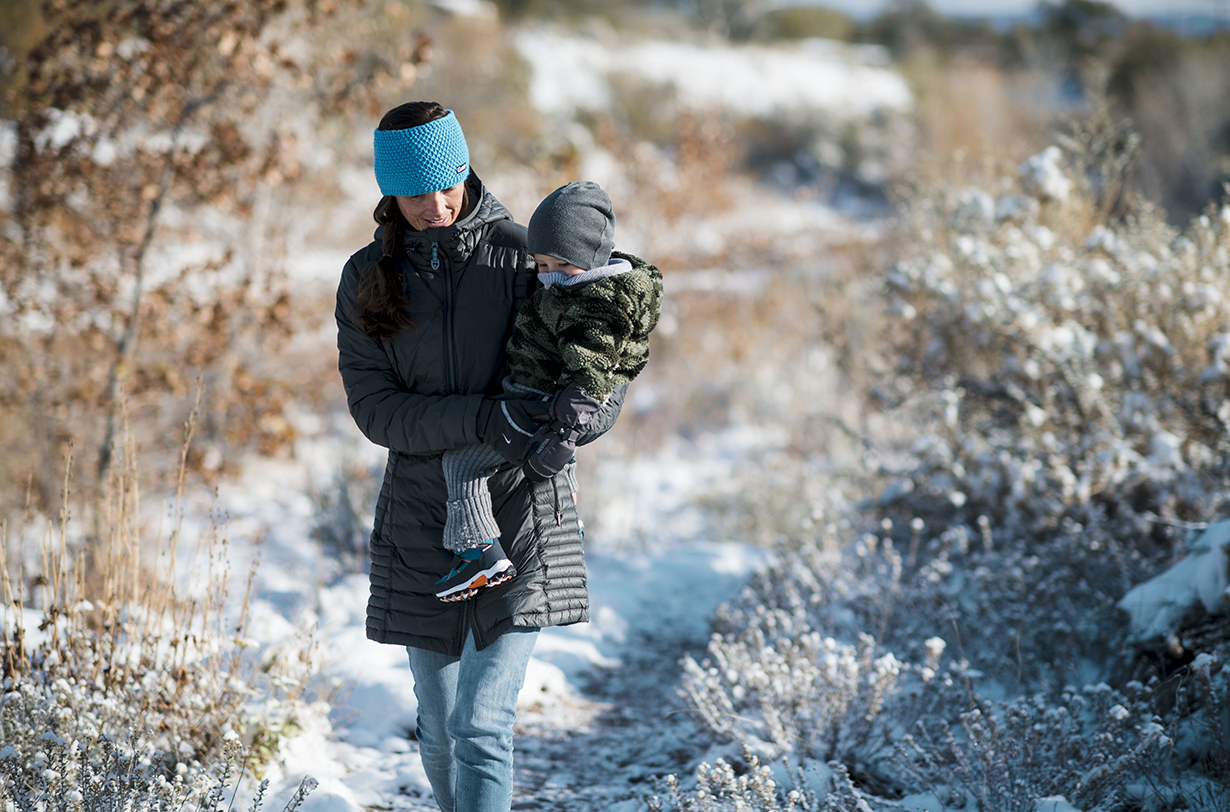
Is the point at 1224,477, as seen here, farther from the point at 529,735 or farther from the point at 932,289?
the point at 529,735

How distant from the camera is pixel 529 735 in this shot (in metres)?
3.10

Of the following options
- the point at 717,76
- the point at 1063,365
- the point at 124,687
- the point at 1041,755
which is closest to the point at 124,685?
the point at 124,687

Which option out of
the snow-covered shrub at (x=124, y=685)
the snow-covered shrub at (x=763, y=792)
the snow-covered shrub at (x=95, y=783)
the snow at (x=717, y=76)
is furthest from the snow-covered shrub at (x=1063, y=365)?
the snow at (x=717, y=76)

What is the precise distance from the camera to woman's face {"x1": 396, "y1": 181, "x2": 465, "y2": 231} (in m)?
1.90

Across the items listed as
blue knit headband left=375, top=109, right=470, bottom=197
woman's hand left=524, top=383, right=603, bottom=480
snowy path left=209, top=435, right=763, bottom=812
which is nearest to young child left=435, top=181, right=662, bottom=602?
woman's hand left=524, top=383, right=603, bottom=480

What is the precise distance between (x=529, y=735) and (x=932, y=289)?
2707 mm

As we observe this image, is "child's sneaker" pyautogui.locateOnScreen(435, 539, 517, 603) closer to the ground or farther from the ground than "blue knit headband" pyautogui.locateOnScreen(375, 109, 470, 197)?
closer to the ground

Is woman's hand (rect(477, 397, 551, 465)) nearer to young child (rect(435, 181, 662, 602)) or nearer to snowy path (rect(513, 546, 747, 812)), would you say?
young child (rect(435, 181, 662, 602))

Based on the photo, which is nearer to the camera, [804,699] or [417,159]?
[417,159]

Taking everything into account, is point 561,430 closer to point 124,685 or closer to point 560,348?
point 560,348

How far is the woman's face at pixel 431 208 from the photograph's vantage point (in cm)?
190

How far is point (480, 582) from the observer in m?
1.84

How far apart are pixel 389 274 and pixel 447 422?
35 centimetres

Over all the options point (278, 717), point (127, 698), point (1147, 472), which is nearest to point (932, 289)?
point (1147, 472)
